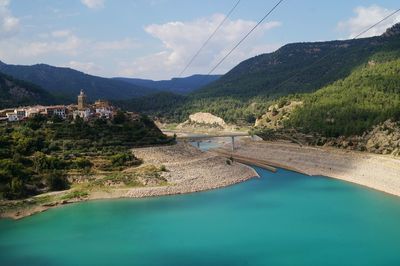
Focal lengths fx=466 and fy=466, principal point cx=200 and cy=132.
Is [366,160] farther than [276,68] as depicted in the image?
No

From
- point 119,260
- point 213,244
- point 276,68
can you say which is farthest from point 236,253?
point 276,68

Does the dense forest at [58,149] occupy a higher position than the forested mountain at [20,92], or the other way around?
the forested mountain at [20,92]

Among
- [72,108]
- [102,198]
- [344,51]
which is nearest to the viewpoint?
[102,198]

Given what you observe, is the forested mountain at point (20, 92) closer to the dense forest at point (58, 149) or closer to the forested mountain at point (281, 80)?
the forested mountain at point (281, 80)

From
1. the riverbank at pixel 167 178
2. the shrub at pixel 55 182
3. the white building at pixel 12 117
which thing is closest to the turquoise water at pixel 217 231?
the riverbank at pixel 167 178

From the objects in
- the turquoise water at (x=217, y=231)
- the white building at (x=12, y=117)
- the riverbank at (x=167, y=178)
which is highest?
the white building at (x=12, y=117)

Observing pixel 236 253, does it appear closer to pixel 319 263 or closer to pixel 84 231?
pixel 319 263
